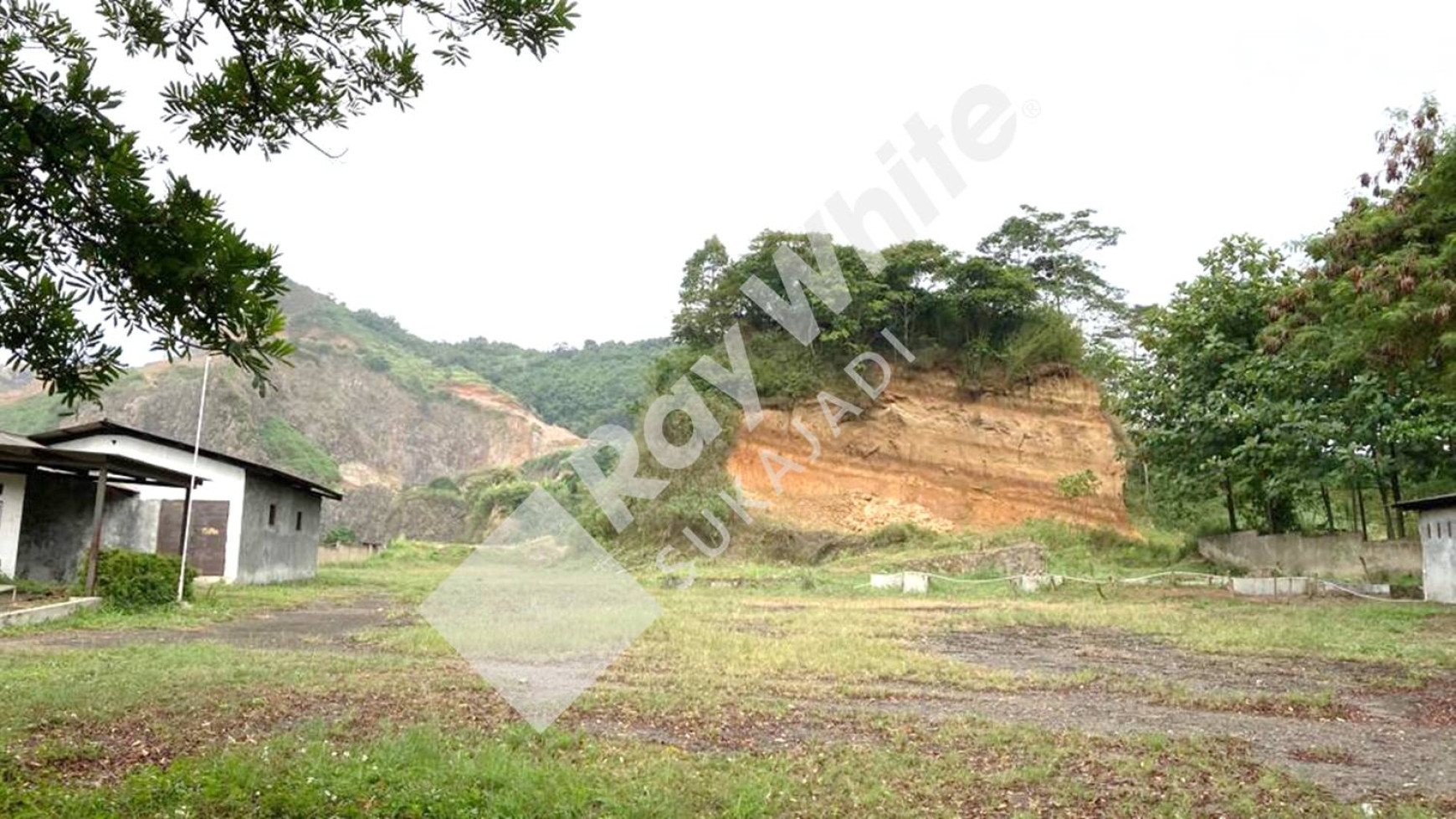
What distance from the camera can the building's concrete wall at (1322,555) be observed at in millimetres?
22297

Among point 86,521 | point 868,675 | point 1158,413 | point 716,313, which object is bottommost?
point 868,675

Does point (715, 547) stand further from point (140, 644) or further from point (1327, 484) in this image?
point (140, 644)

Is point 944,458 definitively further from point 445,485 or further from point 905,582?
point 445,485

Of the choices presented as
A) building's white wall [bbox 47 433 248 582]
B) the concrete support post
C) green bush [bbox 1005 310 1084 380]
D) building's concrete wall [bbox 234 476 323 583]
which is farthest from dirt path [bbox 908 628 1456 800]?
green bush [bbox 1005 310 1084 380]

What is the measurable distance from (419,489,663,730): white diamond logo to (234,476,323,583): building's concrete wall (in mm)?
4278

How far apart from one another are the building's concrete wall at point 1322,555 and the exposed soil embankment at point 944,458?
6231 mm

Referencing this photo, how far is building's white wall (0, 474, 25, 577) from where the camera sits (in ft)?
61.3

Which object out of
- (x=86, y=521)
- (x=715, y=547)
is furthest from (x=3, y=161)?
(x=715, y=547)

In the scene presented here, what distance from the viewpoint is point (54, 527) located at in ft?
65.0

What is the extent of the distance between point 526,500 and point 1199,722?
190 ft

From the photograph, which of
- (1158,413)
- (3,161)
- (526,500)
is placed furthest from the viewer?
(526,500)

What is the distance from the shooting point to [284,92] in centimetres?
340

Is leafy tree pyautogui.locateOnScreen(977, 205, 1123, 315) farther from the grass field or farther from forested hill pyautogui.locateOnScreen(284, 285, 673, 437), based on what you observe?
forested hill pyautogui.locateOnScreen(284, 285, 673, 437)

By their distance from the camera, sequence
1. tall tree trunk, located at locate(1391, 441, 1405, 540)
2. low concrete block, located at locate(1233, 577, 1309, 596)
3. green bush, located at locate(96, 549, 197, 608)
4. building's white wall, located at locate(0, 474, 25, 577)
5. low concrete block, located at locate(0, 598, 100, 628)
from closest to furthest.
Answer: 1. low concrete block, located at locate(0, 598, 100, 628)
2. green bush, located at locate(96, 549, 197, 608)
3. building's white wall, located at locate(0, 474, 25, 577)
4. tall tree trunk, located at locate(1391, 441, 1405, 540)
5. low concrete block, located at locate(1233, 577, 1309, 596)
